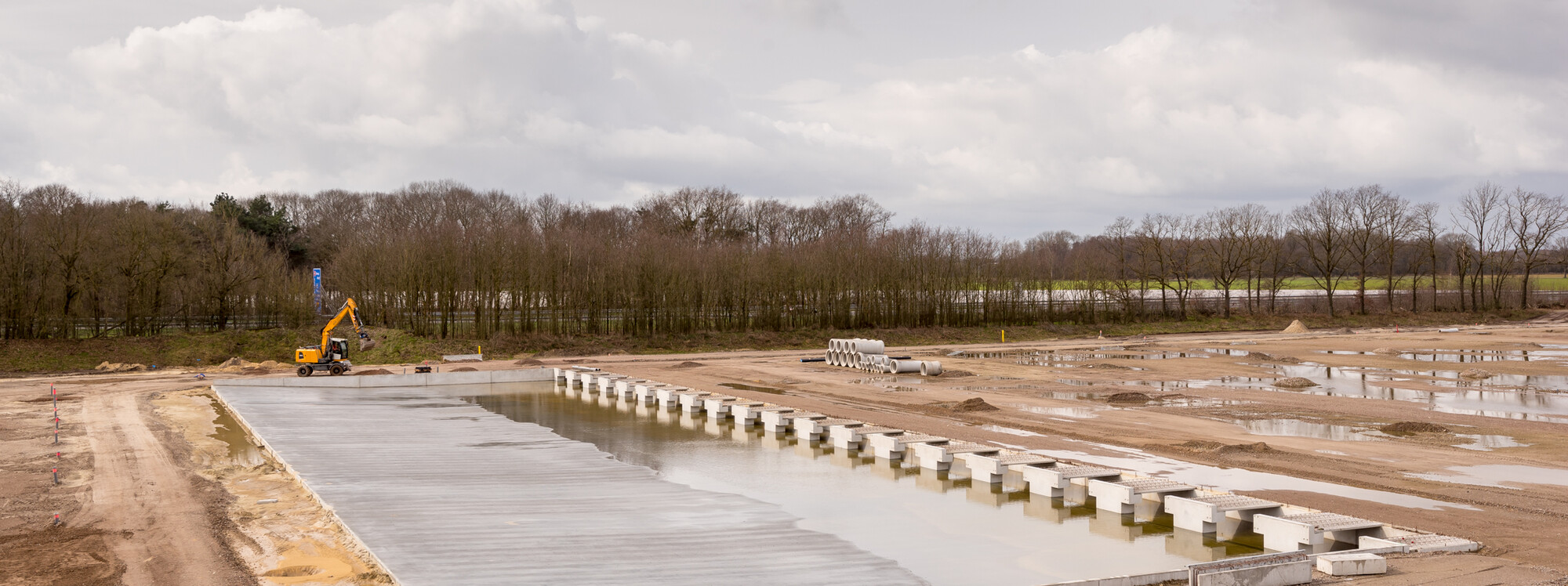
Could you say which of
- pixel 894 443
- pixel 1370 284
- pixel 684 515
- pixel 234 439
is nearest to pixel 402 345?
pixel 234 439

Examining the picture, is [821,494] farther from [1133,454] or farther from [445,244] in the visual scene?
[445,244]

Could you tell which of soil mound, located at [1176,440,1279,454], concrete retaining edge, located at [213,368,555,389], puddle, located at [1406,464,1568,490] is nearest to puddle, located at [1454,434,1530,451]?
puddle, located at [1406,464,1568,490]

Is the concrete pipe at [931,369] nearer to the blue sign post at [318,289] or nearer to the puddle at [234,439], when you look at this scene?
the puddle at [234,439]

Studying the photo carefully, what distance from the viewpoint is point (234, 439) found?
794 inches

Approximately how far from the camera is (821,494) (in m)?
13.8

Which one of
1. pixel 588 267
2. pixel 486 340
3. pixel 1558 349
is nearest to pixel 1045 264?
pixel 1558 349

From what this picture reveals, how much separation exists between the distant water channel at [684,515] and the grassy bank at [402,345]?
23.6 meters

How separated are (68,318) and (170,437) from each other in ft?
89.5

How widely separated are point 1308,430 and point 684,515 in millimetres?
14818

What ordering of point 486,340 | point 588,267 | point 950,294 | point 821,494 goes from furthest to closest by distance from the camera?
point 950,294 → point 588,267 → point 486,340 → point 821,494

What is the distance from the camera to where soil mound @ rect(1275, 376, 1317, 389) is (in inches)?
1156

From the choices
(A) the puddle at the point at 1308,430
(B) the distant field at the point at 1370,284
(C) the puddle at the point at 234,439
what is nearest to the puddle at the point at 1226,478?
(A) the puddle at the point at 1308,430

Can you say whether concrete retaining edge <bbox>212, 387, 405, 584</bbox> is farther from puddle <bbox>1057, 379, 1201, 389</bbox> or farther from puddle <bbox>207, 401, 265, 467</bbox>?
puddle <bbox>1057, 379, 1201, 389</bbox>

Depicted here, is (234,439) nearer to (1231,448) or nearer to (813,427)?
(813,427)
